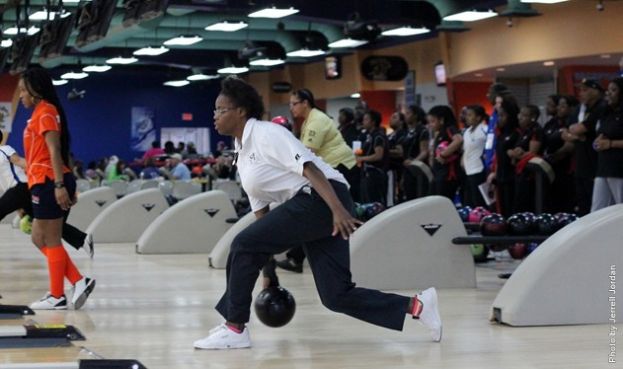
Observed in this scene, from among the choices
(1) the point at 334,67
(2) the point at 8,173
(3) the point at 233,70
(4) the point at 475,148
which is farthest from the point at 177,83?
(2) the point at 8,173

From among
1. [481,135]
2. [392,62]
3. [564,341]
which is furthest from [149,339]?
[392,62]

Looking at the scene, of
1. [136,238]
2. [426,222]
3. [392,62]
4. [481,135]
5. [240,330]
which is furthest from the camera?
[392,62]

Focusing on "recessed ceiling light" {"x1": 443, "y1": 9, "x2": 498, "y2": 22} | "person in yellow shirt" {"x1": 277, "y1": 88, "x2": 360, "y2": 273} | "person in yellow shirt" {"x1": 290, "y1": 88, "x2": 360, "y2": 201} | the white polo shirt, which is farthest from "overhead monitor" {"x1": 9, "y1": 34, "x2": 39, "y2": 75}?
the white polo shirt

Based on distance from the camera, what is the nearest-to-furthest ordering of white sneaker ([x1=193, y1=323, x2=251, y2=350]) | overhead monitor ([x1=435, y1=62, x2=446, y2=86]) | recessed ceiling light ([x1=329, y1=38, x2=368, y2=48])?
white sneaker ([x1=193, y1=323, x2=251, y2=350]), overhead monitor ([x1=435, y1=62, x2=446, y2=86]), recessed ceiling light ([x1=329, y1=38, x2=368, y2=48])

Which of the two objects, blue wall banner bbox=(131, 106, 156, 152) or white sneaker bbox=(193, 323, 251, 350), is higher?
white sneaker bbox=(193, 323, 251, 350)

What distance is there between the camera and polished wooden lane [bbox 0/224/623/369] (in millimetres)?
4410

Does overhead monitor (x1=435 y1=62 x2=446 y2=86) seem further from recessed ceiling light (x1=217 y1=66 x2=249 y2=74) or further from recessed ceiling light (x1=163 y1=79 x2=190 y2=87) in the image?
recessed ceiling light (x1=163 y1=79 x2=190 y2=87)

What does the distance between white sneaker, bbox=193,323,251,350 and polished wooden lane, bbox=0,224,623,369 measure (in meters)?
0.04

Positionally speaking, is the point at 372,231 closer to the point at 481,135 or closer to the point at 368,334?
the point at 368,334

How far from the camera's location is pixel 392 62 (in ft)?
68.9

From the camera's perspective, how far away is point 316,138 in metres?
7.84

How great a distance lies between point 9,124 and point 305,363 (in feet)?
81.9

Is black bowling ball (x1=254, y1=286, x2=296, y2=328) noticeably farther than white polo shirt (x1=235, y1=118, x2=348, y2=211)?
Yes

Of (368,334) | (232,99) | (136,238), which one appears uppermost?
(232,99)
